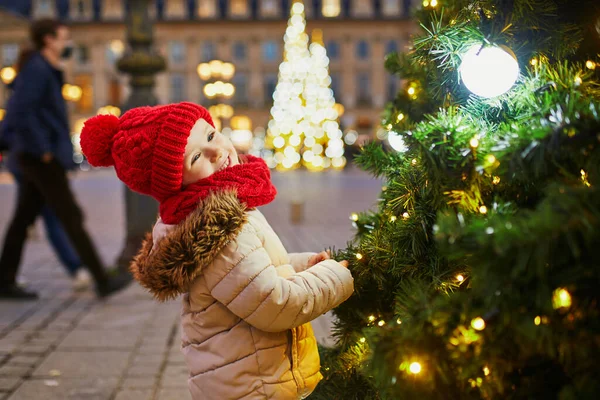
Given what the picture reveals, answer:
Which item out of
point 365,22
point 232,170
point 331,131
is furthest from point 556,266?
point 365,22

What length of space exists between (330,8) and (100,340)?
188ft

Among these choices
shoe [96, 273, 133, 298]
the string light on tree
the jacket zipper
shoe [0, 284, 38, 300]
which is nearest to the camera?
the string light on tree

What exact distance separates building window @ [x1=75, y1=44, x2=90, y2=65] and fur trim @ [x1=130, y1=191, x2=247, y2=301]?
61563 mm

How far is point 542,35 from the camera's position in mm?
1861

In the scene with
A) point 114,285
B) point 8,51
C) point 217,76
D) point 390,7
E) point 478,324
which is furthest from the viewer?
point 8,51

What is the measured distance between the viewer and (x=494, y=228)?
1.20 metres

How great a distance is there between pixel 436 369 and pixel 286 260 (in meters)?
0.79

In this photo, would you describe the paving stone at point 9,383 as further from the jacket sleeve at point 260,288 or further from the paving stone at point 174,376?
the jacket sleeve at point 260,288

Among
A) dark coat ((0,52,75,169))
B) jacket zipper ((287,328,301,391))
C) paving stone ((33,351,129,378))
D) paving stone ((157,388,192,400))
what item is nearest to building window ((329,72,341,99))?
dark coat ((0,52,75,169))

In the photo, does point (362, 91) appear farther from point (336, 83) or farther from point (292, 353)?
point (292, 353)

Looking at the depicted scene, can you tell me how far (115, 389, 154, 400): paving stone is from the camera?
3.15 meters

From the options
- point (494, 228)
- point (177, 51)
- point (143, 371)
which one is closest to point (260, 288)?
point (494, 228)

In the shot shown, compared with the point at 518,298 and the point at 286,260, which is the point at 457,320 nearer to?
the point at 518,298

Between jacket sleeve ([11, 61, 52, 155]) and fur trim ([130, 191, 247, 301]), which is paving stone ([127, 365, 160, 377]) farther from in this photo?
jacket sleeve ([11, 61, 52, 155])
